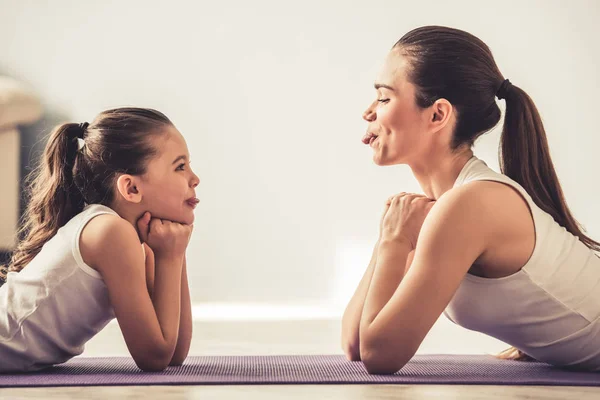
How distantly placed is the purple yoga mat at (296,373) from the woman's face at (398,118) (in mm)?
438

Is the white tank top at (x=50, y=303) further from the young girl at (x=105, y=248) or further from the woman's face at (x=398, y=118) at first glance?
the woman's face at (x=398, y=118)

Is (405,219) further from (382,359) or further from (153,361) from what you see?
(153,361)

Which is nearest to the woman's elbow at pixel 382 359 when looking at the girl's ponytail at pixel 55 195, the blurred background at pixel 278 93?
Answer: the girl's ponytail at pixel 55 195

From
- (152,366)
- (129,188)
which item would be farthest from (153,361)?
(129,188)

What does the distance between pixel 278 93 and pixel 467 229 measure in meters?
3.18

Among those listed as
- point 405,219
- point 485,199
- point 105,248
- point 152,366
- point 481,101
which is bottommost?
point 152,366

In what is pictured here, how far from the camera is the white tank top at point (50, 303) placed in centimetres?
152

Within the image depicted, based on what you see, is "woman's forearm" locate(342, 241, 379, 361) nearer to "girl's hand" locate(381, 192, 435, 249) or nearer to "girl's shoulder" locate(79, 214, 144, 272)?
"girl's hand" locate(381, 192, 435, 249)

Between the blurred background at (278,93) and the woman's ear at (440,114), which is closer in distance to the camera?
the woman's ear at (440,114)

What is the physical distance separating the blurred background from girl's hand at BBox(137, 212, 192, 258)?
8.56 ft

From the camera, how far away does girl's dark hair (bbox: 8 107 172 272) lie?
1649 millimetres

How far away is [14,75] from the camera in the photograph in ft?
14.3

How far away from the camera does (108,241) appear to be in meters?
1.49

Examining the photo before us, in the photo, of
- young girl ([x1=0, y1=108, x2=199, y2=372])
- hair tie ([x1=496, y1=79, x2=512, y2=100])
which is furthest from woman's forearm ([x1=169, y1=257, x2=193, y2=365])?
hair tie ([x1=496, y1=79, x2=512, y2=100])
